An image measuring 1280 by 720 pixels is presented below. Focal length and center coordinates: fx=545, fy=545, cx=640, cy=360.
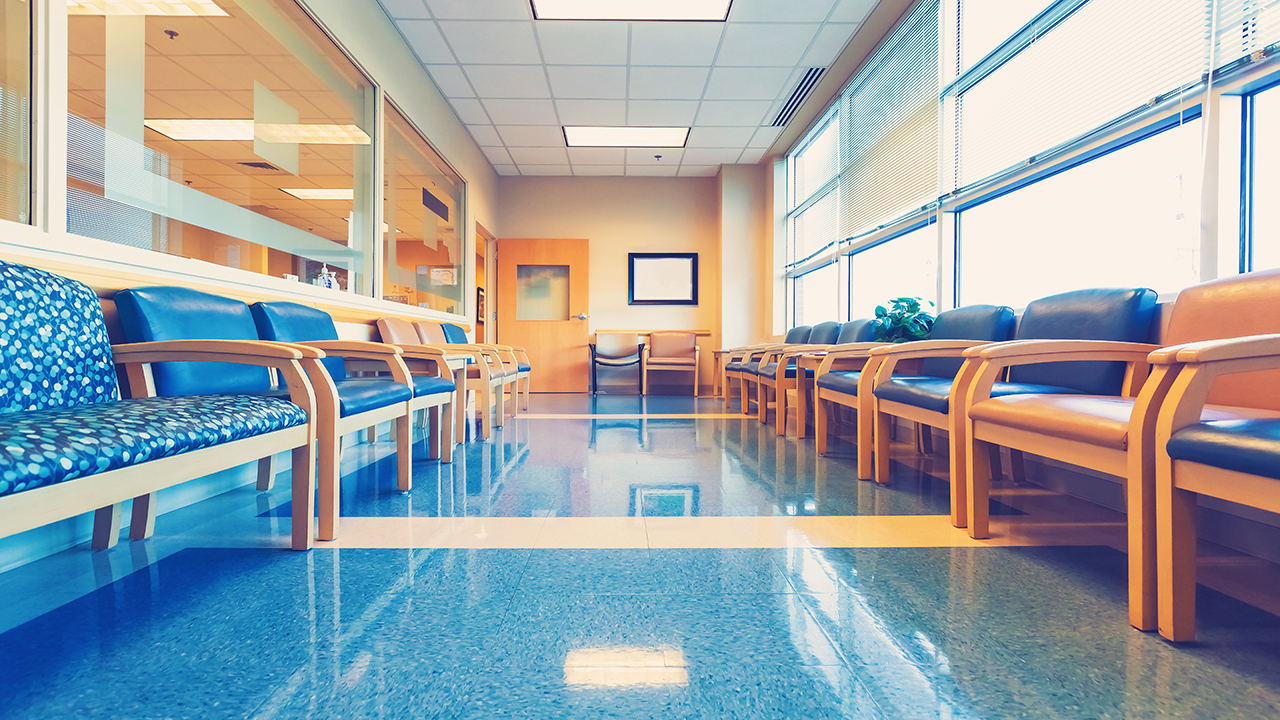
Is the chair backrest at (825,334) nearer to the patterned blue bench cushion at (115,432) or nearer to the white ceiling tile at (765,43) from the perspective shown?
the white ceiling tile at (765,43)

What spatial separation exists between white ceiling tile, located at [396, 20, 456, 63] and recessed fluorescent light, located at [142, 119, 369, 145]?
0.99 meters

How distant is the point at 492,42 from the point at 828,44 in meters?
2.55

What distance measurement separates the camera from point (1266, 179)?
1778 millimetres

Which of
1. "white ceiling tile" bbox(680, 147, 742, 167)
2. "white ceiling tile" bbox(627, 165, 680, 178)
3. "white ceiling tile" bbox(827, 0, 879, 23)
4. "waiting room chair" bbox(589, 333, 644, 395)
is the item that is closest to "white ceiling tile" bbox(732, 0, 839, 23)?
"white ceiling tile" bbox(827, 0, 879, 23)

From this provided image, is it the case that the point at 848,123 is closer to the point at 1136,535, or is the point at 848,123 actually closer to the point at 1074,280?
the point at 1074,280

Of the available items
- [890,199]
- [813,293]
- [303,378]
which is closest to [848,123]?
[890,199]

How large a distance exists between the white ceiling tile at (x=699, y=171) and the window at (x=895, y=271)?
280cm

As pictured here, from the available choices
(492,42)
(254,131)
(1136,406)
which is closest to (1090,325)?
(1136,406)

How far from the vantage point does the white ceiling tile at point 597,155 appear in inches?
249

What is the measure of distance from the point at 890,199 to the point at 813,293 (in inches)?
75.1

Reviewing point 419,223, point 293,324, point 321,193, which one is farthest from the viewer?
point 419,223

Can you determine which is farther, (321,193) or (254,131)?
(321,193)

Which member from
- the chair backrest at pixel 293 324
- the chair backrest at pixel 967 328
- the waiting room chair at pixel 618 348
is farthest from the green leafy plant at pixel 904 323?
the waiting room chair at pixel 618 348

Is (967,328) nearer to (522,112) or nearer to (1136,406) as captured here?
(1136,406)
